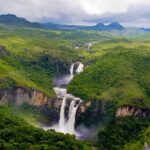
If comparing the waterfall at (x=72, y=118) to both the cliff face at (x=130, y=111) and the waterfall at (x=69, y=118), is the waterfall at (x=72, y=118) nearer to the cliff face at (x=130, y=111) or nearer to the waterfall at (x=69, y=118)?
the waterfall at (x=69, y=118)

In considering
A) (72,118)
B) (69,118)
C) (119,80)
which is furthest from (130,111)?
(119,80)

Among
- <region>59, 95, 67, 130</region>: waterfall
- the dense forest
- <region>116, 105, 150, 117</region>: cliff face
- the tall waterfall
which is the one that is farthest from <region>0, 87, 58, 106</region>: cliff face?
<region>116, 105, 150, 117</region>: cliff face

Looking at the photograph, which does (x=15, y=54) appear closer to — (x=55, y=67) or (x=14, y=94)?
(x=55, y=67)

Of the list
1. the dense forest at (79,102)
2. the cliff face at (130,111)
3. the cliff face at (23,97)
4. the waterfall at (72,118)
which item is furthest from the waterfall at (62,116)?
the cliff face at (130,111)

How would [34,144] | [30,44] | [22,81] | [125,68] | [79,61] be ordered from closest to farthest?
[34,144]
[22,81]
[125,68]
[79,61]
[30,44]

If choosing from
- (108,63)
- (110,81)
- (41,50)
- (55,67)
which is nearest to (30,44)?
(41,50)

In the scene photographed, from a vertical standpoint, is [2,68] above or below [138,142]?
above

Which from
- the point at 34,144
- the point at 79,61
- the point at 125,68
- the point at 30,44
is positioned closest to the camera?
the point at 34,144

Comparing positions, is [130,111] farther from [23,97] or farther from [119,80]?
[23,97]

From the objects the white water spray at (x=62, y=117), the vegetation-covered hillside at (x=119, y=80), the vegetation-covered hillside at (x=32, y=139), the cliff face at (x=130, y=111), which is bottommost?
the white water spray at (x=62, y=117)
